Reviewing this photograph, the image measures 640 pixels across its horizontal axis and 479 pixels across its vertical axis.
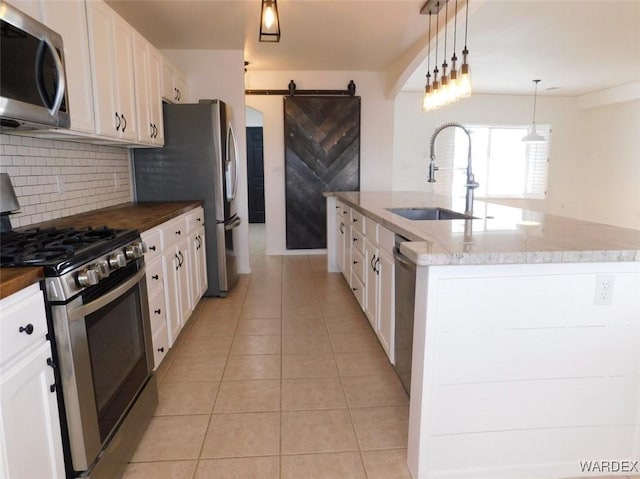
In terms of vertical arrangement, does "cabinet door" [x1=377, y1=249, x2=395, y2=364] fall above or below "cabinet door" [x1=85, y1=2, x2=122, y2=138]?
below

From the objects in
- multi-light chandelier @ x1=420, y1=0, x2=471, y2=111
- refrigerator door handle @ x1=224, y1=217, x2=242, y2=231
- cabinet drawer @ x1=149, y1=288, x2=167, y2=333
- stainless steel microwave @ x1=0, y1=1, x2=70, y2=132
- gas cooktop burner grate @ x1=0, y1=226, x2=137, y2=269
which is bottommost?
cabinet drawer @ x1=149, y1=288, x2=167, y2=333

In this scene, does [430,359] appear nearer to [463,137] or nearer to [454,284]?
[454,284]

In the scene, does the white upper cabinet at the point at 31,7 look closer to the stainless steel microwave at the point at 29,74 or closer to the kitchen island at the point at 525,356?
the stainless steel microwave at the point at 29,74

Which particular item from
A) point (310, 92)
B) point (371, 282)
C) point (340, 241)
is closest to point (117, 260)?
point (371, 282)

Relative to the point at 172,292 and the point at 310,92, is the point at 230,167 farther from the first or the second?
the point at 310,92

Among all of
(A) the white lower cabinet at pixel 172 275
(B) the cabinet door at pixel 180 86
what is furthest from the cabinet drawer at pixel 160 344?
(B) the cabinet door at pixel 180 86

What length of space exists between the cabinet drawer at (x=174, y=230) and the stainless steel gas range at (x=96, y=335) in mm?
647

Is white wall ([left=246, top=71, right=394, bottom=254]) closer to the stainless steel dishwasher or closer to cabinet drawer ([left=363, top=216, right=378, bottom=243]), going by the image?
cabinet drawer ([left=363, top=216, right=378, bottom=243])

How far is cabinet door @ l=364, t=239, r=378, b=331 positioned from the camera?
8.59 ft

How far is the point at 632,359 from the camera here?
1526 millimetres

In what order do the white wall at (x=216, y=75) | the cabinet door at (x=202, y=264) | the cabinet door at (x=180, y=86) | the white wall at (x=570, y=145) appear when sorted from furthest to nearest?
the white wall at (x=570, y=145) → the white wall at (x=216, y=75) → the cabinet door at (x=180, y=86) → the cabinet door at (x=202, y=264)

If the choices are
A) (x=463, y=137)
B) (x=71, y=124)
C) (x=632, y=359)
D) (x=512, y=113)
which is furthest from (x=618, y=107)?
(x=71, y=124)

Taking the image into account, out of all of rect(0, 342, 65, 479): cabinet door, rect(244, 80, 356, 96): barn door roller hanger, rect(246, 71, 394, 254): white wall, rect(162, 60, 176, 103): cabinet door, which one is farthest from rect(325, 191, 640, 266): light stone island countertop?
rect(244, 80, 356, 96): barn door roller hanger

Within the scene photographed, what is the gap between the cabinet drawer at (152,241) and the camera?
2176 mm
